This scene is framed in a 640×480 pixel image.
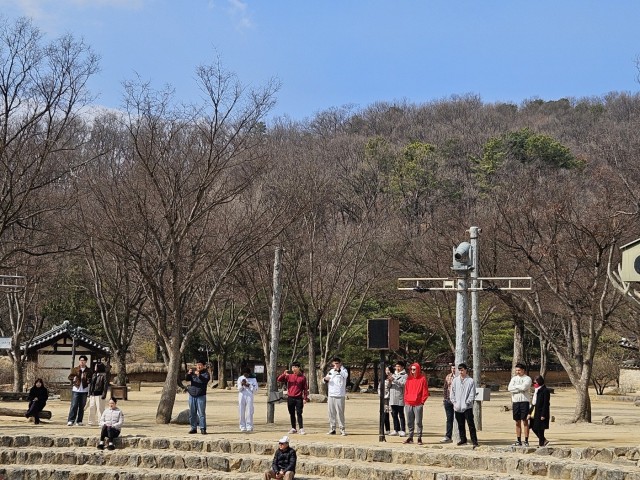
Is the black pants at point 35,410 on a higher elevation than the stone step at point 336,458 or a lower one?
higher

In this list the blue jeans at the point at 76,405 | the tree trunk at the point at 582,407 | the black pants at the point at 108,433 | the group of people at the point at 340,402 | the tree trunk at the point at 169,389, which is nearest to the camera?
the group of people at the point at 340,402

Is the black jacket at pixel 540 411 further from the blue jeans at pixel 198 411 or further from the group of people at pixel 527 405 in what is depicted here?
the blue jeans at pixel 198 411

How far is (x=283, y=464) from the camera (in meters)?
15.5

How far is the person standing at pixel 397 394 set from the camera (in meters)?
19.5

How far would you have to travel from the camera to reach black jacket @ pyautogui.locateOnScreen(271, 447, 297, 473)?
50.6 feet

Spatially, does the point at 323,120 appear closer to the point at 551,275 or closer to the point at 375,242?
the point at 375,242

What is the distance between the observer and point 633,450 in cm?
1655

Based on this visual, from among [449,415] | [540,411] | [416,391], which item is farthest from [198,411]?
[540,411]

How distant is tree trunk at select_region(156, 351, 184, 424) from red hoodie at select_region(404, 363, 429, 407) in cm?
662

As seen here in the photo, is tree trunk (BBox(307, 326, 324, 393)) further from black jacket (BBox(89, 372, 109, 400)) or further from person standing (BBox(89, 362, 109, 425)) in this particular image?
black jacket (BBox(89, 372, 109, 400))

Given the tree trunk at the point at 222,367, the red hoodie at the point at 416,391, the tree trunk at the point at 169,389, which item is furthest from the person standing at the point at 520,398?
the tree trunk at the point at 222,367

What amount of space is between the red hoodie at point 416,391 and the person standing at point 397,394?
0.82 meters

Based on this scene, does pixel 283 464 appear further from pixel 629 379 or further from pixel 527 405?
pixel 629 379

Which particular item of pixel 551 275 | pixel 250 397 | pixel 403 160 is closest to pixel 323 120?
pixel 403 160
